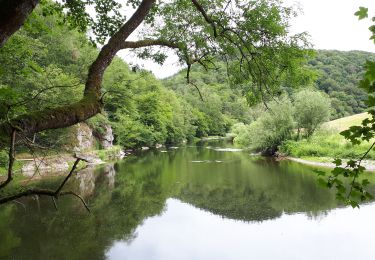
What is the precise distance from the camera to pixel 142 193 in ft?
66.1

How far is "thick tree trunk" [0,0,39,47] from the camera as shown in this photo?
2.11m

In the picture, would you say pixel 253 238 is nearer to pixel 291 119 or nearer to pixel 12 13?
pixel 12 13

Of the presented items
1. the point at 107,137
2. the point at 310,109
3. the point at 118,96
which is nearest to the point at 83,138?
the point at 107,137

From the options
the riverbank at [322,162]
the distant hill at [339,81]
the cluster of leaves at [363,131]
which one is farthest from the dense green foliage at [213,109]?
the cluster of leaves at [363,131]

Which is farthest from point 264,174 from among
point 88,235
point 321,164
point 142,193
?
point 88,235

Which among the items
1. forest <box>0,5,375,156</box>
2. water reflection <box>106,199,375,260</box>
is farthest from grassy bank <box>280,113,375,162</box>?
water reflection <box>106,199,375,260</box>

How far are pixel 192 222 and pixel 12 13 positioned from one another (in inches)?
555

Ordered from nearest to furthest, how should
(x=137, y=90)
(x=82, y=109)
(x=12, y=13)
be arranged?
(x=12, y=13) < (x=82, y=109) < (x=137, y=90)

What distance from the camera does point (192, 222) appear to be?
1532cm

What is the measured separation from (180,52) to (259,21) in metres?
1.22

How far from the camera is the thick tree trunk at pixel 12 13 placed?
2.11 metres

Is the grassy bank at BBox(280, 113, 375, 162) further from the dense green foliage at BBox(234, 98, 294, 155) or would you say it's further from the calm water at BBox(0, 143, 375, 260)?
the calm water at BBox(0, 143, 375, 260)

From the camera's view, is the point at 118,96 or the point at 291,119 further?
the point at 291,119

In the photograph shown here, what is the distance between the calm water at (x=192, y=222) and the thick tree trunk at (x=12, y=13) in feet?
32.6
